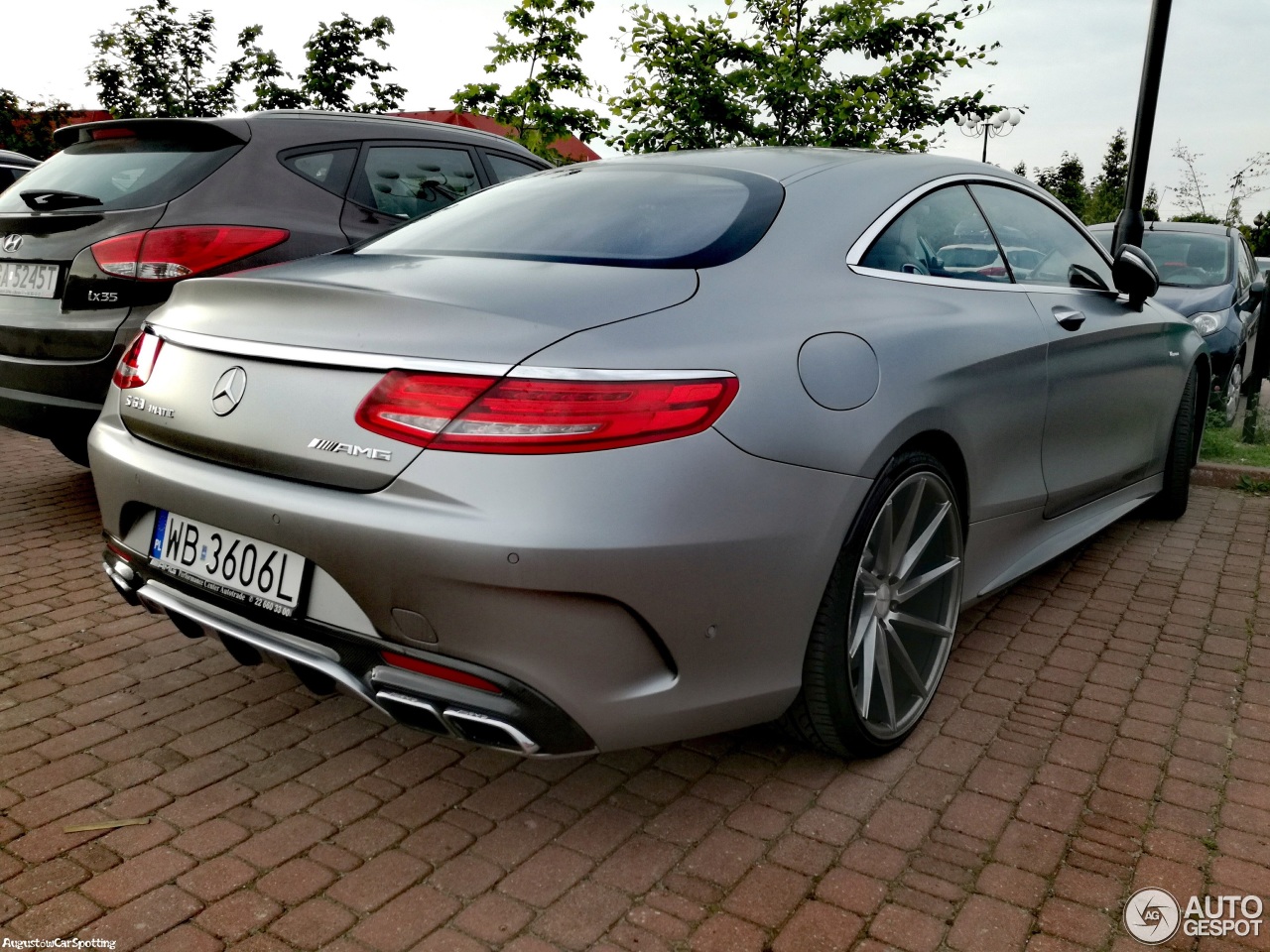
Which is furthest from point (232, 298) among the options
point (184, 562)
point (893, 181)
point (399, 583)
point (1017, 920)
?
point (1017, 920)

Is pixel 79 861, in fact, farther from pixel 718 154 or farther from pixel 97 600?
pixel 718 154

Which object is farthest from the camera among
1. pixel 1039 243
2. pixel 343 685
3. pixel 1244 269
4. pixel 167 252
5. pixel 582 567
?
pixel 1244 269

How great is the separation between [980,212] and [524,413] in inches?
81.8

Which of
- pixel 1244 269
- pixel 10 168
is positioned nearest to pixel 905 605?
pixel 10 168

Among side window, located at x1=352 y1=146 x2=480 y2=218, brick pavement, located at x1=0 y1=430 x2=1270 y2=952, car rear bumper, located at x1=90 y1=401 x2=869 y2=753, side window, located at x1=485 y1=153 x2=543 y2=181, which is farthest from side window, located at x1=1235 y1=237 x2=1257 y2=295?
car rear bumper, located at x1=90 y1=401 x2=869 y2=753

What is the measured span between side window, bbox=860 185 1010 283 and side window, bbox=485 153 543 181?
118 inches

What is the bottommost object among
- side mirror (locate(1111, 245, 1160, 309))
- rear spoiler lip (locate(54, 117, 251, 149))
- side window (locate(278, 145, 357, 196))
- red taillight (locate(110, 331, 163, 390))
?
red taillight (locate(110, 331, 163, 390))

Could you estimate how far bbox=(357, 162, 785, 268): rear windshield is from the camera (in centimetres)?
262

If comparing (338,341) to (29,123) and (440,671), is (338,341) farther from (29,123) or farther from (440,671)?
(29,123)

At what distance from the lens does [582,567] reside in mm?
2041

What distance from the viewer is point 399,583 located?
2121 millimetres

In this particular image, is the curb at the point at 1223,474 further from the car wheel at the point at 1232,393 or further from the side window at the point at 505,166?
the side window at the point at 505,166

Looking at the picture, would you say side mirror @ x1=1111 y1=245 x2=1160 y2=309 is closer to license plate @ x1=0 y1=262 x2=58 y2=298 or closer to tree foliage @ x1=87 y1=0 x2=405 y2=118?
license plate @ x1=0 y1=262 x2=58 y2=298

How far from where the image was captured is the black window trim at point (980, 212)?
9.32 ft
